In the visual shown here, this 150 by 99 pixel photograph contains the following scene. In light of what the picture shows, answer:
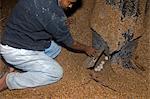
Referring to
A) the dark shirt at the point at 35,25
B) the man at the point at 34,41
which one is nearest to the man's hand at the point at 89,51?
the man at the point at 34,41

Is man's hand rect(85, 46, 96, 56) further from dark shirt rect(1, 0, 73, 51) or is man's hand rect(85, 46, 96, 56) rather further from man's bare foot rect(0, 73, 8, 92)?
man's bare foot rect(0, 73, 8, 92)

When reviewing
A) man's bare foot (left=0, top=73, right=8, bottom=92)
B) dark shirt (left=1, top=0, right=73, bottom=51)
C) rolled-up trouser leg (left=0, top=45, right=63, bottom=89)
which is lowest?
man's bare foot (left=0, top=73, right=8, bottom=92)

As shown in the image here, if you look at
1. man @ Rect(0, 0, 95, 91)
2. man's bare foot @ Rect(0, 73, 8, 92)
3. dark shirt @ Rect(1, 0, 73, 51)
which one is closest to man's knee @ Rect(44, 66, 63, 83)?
man @ Rect(0, 0, 95, 91)

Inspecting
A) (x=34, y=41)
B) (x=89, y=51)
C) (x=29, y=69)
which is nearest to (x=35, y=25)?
(x=34, y=41)

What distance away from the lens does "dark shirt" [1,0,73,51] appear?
156cm

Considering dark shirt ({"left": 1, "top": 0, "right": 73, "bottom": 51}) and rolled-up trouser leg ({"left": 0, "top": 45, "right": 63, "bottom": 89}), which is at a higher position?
dark shirt ({"left": 1, "top": 0, "right": 73, "bottom": 51})

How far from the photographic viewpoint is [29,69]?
5.66 ft

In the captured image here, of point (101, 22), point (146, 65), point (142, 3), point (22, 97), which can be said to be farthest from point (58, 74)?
point (142, 3)

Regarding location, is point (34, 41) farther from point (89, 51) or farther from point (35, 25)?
point (89, 51)

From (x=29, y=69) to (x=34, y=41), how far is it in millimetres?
158

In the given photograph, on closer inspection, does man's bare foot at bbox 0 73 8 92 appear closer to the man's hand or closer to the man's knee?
the man's knee

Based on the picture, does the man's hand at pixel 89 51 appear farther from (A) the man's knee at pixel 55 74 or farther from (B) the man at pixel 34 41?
(A) the man's knee at pixel 55 74

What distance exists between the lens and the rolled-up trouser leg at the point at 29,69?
5.57 feet

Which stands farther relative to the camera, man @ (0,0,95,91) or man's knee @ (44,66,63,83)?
man's knee @ (44,66,63,83)
